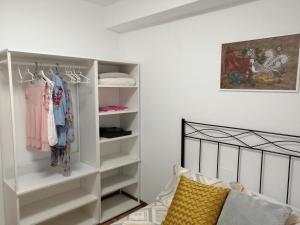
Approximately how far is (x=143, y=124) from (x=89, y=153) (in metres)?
0.73

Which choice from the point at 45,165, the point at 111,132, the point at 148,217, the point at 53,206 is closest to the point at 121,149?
the point at 111,132

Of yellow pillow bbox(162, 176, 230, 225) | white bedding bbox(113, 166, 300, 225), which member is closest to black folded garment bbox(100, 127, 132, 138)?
white bedding bbox(113, 166, 300, 225)

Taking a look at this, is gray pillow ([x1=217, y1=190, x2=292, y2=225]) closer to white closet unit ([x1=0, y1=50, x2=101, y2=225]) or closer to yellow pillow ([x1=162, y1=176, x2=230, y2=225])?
yellow pillow ([x1=162, y1=176, x2=230, y2=225])

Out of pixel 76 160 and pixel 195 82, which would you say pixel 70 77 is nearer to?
pixel 76 160

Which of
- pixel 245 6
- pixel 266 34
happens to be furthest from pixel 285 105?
pixel 245 6

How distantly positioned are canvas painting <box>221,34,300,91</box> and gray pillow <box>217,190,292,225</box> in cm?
86

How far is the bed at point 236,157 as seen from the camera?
177 cm

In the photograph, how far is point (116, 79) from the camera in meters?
2.62

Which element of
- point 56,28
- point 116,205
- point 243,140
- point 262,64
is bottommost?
point 116,205

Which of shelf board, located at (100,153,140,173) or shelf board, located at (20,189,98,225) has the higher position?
shelf board, located at (100,153,140,173)

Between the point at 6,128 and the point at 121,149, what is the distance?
1.44 metres

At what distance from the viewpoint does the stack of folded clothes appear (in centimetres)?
254

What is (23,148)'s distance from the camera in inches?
92.7

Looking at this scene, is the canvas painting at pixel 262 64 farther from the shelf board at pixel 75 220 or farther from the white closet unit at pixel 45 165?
the shelf board at pixel 75 220
